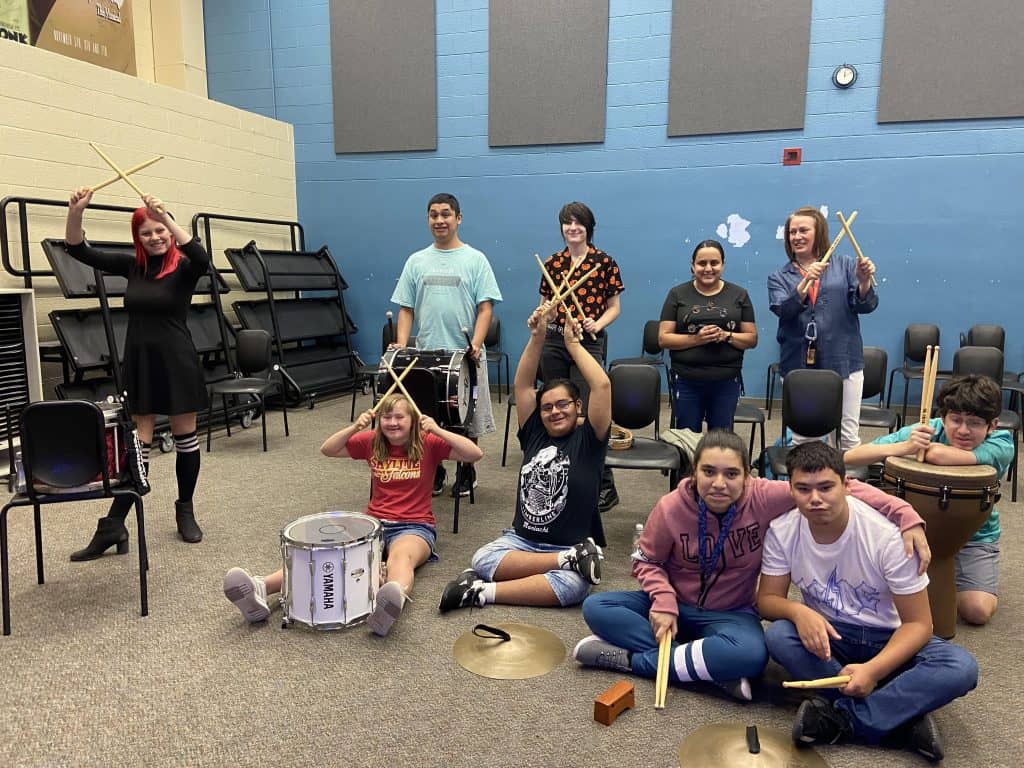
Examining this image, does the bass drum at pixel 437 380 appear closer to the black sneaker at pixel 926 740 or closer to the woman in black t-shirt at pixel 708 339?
the woman in black t-shirt at pixel 708 339

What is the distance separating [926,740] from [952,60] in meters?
5.14

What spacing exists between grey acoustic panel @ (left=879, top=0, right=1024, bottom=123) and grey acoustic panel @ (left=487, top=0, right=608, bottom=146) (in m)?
2.14

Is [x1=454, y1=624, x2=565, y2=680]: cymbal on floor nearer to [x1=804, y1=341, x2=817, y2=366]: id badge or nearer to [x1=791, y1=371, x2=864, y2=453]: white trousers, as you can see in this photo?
[x1=791, y1=371, x2=864, y2=453]: white trousers

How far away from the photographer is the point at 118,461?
98.3 inches

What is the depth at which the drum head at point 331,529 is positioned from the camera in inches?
90.5

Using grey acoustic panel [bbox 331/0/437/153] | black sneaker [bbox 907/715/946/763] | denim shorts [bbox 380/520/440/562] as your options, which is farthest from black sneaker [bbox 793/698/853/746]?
grey acoustic panel [bbox 331/0/437/153]

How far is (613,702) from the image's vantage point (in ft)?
6.17

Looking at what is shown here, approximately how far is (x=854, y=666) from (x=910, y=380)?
450cm

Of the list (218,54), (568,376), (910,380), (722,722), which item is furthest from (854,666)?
(218,54)

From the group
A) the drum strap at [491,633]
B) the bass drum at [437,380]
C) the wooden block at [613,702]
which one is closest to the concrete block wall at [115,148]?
the bass drum at [437,380]

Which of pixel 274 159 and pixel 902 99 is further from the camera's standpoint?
pixel 274 159

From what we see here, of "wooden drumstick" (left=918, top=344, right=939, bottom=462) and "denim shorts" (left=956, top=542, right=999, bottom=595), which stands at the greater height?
"wooden drumstick" (left=918, top=344, right=939, bottom=462)

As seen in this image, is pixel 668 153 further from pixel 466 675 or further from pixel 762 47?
pixel 466 675

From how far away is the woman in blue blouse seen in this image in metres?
3.16
